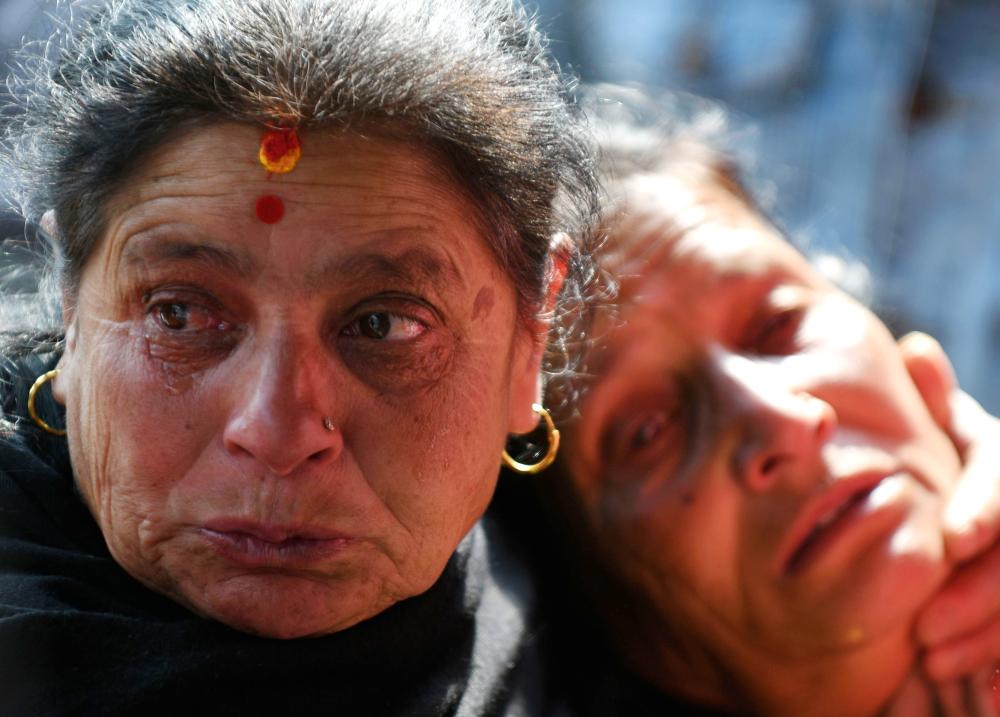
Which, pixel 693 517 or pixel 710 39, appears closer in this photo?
pixel 693 517

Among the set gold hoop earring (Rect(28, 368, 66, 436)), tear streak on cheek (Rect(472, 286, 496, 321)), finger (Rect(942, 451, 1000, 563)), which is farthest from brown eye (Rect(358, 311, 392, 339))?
finger (Rect(942, 451, 1000, 563))

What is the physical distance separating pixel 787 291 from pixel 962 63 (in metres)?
2.82

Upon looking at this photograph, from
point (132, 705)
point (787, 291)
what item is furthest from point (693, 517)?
point (132, 705)

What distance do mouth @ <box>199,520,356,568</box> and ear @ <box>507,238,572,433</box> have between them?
433 millimetres

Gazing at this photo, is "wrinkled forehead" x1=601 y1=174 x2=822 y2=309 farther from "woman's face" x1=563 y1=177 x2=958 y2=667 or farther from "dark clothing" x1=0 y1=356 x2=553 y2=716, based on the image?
"dark clothing" x1=0 y1=356 x2=553 y2=716

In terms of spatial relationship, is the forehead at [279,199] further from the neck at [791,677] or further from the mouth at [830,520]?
the neck at [791,677]

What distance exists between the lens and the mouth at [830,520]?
72.9 inches

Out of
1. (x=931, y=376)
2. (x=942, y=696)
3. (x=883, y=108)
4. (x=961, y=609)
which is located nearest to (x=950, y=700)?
(x=942, y=696)

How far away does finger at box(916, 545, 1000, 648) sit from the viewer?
1875 mm

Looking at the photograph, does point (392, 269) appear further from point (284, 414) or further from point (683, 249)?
point (683, 249)

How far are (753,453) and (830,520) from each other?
176 millimetres

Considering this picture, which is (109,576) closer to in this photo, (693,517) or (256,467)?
(256,467)

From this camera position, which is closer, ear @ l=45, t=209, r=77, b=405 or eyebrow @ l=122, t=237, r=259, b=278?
eyebrow @ l=122, t=237, r=259, b=278

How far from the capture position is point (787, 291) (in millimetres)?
2131
